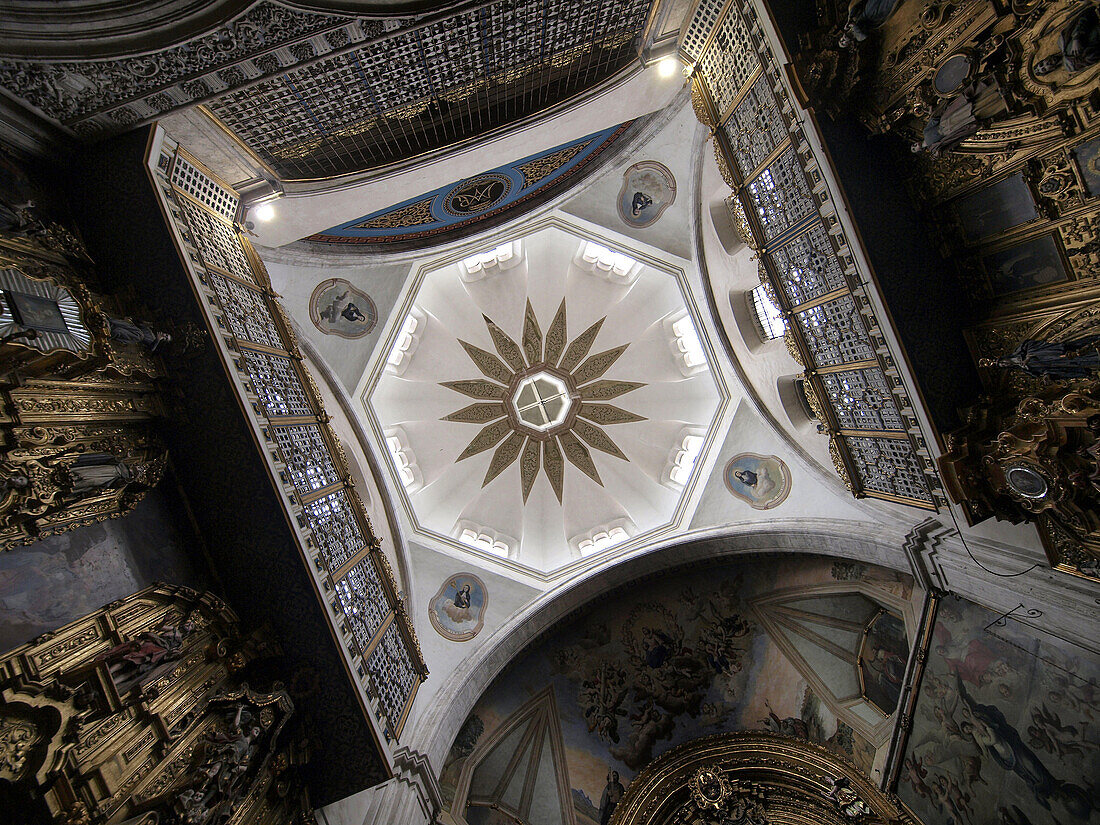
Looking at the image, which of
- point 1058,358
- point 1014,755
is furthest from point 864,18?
point 1014,755

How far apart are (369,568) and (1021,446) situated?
339 inches

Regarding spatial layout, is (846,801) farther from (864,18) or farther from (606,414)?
(864,18)

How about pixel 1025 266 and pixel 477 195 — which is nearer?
pixel 1025 266

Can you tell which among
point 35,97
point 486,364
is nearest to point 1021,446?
point 35,97

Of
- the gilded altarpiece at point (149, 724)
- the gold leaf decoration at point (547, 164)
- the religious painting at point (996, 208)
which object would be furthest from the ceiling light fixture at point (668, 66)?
the gilded altarpiece at point (149, 724)

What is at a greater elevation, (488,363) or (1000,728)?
(488,363)

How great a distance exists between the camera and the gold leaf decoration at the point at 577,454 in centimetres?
1590

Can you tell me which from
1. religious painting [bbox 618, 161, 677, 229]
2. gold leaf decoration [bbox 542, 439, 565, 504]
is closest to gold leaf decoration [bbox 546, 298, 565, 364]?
gold leaf decoration [bbox 542, 439, 565, 504]

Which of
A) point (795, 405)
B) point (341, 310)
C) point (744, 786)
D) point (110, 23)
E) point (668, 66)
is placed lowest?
point (744, 786)

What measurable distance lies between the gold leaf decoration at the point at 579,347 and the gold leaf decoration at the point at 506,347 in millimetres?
1273

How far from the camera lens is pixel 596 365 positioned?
1584cm

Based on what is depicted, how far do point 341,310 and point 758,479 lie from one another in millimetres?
9988

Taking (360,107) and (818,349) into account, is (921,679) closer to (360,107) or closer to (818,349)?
(818,349)

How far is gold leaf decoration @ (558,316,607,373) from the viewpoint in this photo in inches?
615
